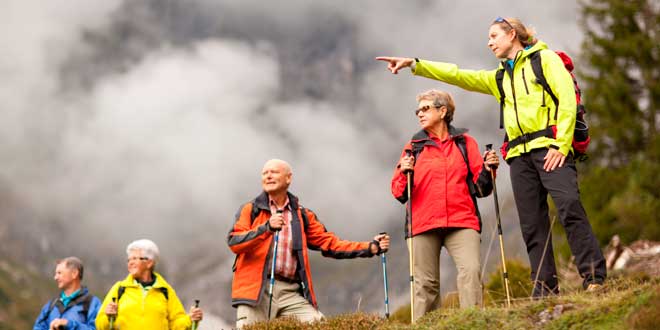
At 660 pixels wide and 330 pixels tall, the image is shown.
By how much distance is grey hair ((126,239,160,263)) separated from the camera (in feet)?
34.6

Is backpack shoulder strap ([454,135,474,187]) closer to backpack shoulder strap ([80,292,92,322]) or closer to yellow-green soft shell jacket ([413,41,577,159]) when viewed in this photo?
yellow-green soft shell jacket ([413,41,577,159])

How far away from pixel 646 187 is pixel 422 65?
1139 inches

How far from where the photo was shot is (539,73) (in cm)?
780

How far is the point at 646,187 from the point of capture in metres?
34.6

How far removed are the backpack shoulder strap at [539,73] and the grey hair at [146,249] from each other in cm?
575

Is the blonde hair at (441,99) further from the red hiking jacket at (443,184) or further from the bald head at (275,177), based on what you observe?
the bald head at (275,177)

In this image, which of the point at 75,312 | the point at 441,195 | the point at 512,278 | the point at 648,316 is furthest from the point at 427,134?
the point at 512,278

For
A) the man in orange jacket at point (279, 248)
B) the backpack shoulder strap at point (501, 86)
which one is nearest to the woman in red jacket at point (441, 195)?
the backpack shoulder strap at point (501, 86)

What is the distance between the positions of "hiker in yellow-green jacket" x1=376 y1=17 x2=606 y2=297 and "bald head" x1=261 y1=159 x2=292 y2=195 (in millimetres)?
2910

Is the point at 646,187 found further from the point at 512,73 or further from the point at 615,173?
the point at 512,73

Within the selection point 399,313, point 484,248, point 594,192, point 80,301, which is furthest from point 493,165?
point 594,192

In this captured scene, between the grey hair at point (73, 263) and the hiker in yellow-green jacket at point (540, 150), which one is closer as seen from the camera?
the hiker in yellow-green jacket at point (540, 150)

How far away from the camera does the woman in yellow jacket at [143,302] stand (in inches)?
398

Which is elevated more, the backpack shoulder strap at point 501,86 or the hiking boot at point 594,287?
the backpack shoulder strap at point 501,86
